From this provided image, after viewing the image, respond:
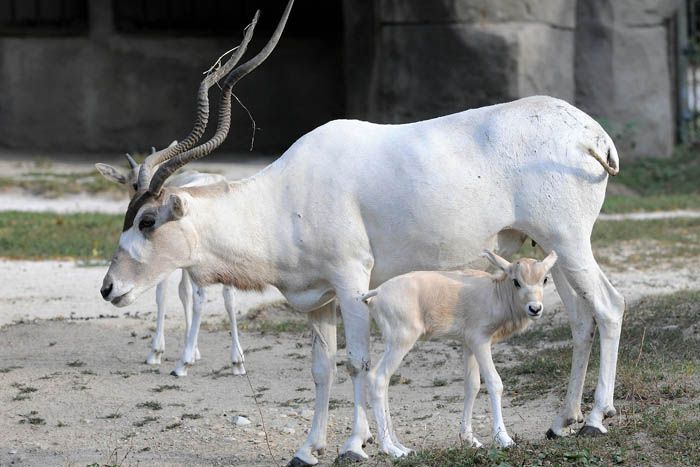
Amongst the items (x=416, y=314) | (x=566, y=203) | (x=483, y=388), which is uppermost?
(x=566, y=203)

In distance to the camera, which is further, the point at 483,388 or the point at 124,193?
the point at 124,193

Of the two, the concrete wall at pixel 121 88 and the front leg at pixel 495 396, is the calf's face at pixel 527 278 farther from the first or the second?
the concrete wall at pixel 121 88

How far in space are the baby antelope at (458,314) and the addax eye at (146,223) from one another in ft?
3.47

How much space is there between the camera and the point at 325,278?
597 cm

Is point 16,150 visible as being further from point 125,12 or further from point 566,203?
point 566,203

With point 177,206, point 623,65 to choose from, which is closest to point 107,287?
point 177,206

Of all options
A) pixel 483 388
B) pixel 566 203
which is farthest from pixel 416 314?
pixel 483 388

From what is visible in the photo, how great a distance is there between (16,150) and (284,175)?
12.5m

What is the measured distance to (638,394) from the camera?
257 inches

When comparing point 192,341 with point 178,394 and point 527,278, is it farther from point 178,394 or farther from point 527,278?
point 527,278

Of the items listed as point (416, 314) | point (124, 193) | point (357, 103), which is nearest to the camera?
point (416, 314)

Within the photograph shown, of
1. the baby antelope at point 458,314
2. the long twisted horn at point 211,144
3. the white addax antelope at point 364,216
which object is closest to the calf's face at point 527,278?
the baby antelope at point 458,314

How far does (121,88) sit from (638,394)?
42.3 ft

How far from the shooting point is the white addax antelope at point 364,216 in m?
5.93
